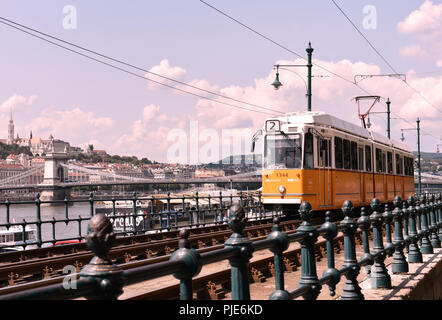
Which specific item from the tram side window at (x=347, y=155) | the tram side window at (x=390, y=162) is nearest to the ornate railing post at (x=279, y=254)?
the tram side window at (x=347, y=155)

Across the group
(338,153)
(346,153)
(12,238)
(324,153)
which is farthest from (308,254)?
(12,238)

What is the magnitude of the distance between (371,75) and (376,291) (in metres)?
21.7

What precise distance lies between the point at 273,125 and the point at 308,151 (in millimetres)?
1215

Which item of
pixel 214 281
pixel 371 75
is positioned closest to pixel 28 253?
pixel 214 281

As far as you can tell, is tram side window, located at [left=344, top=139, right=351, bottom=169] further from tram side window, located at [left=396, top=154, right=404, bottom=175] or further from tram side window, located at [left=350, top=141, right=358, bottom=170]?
tram side window, located at [left=396, top=154, right=404, bottom=175]

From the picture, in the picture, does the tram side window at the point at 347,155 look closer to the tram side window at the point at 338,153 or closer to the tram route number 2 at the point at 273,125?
the tram side window at the point at 338,153

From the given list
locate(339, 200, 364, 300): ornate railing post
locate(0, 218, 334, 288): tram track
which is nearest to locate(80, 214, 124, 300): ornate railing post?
locate(339, 200, 364, 300): ornate railing post

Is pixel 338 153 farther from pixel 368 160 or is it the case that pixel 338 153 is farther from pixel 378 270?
pixel 378 270

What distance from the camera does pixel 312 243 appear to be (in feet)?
13.0

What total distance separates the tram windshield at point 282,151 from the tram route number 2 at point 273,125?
19 centimetres

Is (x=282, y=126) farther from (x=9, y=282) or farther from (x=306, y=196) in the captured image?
(x=9, y=282)

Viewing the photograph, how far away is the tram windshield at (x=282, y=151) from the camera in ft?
52.4

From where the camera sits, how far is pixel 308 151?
1595 centimetres

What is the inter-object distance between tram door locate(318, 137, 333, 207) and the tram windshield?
2.12ft
